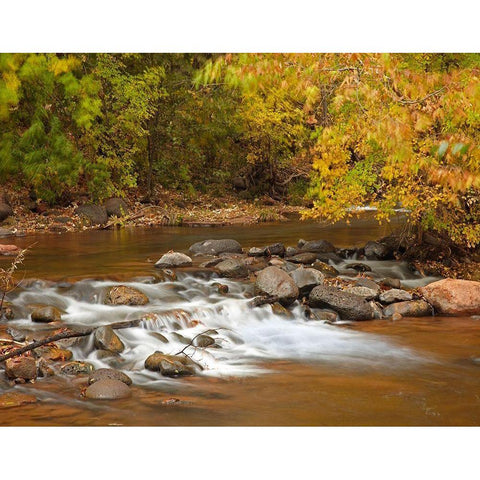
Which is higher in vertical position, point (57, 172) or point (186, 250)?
point (57, 172)

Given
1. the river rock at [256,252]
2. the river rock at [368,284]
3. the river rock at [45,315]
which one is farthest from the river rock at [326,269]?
the river rock at [45,315]

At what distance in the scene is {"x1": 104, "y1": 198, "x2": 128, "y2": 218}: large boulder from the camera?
1855 cm

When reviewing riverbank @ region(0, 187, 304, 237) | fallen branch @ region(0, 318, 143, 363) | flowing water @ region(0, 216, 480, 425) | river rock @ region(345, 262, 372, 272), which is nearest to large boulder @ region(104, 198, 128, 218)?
riverbank @ region(0, 187, 304, 237)

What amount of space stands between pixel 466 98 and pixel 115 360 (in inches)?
158

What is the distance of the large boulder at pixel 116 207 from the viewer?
1855 cm

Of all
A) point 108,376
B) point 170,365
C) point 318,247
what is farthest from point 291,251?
point 108,376

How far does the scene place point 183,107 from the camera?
22.3m

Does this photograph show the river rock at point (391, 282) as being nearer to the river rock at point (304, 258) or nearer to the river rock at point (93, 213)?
the river rock at point (304, 258)

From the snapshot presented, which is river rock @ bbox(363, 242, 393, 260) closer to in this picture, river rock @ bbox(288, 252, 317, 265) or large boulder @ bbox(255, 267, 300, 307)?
river rock @ bbox(288, 252, 317, 265)

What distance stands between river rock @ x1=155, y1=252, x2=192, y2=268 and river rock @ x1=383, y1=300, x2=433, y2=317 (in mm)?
3326

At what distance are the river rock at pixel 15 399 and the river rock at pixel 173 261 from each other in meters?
5.20

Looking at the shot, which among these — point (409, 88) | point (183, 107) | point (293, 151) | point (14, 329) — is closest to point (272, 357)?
point (14, 329)

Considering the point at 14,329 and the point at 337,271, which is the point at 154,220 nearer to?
the point at 337,271

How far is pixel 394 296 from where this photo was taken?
953cm
